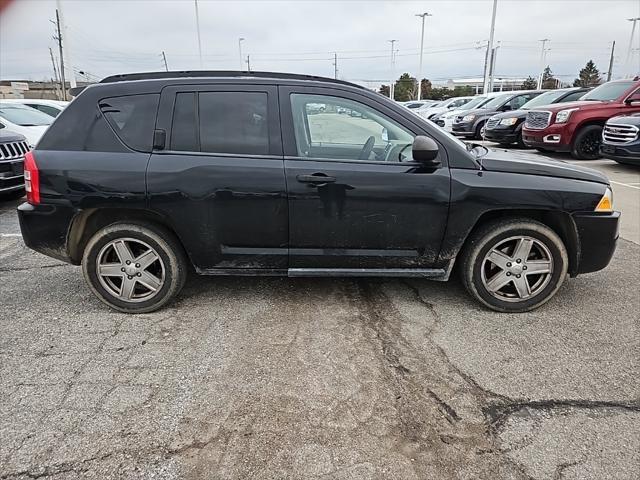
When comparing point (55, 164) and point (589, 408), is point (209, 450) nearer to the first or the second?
point (589, 408)

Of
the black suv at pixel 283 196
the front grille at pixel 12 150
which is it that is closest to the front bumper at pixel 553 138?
the black suv at pixel 283 196

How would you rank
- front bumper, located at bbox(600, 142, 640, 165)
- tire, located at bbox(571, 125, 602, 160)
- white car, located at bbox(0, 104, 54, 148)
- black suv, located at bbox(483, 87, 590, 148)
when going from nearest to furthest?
front bumper, located at bbox(600, 142, 640, 165) → white car, located at bbox(0, 104, 54, 148) → tire, located at bbox(571, 125, 602, 160) → black suv, located at bbox(483, 87, 590, 148)

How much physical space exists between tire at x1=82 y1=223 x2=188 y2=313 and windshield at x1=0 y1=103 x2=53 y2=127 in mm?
9002

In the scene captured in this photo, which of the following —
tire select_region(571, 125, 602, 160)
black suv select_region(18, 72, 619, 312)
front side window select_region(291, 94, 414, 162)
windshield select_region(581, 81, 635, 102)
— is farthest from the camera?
windshield select_region(581, 81, 635, 102)

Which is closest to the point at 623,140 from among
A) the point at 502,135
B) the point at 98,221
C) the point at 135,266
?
the point at 502,135

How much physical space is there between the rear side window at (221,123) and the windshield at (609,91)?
10.9 m

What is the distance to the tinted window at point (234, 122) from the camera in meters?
3.51

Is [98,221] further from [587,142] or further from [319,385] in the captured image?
[587,142]

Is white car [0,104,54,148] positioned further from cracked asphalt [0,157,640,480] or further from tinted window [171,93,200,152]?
tinted window [171,93,200,152]

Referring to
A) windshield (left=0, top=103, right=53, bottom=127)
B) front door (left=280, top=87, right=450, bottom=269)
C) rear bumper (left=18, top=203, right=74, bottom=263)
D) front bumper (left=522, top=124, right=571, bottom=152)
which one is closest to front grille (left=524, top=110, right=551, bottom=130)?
front bumper (left=522, top=124, right=571, bottom=152)

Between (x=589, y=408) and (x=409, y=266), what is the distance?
152cm

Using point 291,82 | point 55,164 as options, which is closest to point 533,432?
point 291,82

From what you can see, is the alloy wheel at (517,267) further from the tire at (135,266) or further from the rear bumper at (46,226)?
the rear bumper at (46,226)

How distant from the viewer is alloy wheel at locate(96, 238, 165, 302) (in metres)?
3.66
